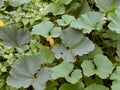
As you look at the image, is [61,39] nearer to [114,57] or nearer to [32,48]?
[32,48]

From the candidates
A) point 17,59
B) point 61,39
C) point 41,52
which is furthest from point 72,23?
point 17,59

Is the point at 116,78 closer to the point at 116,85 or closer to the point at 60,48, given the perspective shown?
the point at 116,85

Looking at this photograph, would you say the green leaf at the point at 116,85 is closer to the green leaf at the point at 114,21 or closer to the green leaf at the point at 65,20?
the green leaf at the point at 114,21

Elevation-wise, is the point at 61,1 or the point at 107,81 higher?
the point at 61,1

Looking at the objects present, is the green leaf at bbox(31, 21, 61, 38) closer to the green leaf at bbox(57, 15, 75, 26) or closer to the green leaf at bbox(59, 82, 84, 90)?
the green leaf at bbox(57, 15, 75, 26)

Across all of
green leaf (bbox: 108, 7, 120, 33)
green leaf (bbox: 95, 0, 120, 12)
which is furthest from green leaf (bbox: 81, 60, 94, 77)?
green leaf (bbox: 95, 0, 120, 12)

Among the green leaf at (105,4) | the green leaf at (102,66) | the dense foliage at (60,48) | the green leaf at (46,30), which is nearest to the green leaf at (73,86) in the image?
the dense foliage at (60,48)

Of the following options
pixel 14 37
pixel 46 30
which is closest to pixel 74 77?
pixel 46 30
